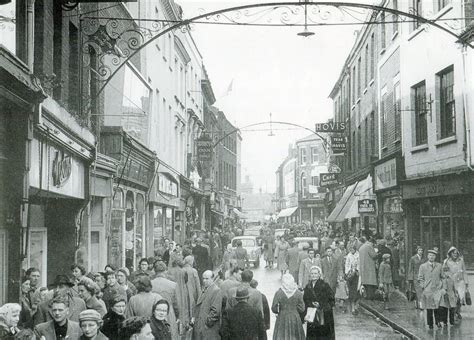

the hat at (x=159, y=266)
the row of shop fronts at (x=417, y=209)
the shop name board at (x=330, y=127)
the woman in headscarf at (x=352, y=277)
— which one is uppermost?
the shop name board at (x=330, y=127)

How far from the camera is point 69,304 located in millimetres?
8414

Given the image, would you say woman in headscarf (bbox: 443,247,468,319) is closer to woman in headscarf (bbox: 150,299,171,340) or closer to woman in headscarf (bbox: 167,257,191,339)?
woman in headscarf (bbox: 167,257,191,339)

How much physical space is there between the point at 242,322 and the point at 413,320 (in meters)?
7.41

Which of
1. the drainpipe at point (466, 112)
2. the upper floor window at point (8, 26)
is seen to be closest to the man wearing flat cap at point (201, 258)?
the drainpipe at point (466, 112)

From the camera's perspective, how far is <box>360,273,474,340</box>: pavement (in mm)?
12938

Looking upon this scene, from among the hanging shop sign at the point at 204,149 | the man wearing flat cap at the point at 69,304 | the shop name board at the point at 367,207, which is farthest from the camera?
the hanging shop sign at the point at 204,149

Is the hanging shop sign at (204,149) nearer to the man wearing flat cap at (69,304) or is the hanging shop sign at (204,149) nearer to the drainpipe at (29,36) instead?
the drainpipe at (29,36)

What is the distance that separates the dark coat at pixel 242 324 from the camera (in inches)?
344

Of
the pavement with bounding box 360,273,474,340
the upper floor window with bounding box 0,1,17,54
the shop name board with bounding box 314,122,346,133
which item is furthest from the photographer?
the shop name board with bounding box 314,122,346,133

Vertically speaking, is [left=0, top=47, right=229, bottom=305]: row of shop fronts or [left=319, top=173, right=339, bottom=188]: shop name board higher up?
[left=319, top=173, right=339, bottom=188]: shop name board

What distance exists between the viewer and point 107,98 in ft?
55.2

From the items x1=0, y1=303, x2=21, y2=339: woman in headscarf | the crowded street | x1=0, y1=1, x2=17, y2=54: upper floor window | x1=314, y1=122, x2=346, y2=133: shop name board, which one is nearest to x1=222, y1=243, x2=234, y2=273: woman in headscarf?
the crowded street

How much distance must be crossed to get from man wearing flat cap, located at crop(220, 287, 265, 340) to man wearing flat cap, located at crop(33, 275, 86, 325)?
73.3 inches

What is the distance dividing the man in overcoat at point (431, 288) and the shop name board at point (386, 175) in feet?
28.3
